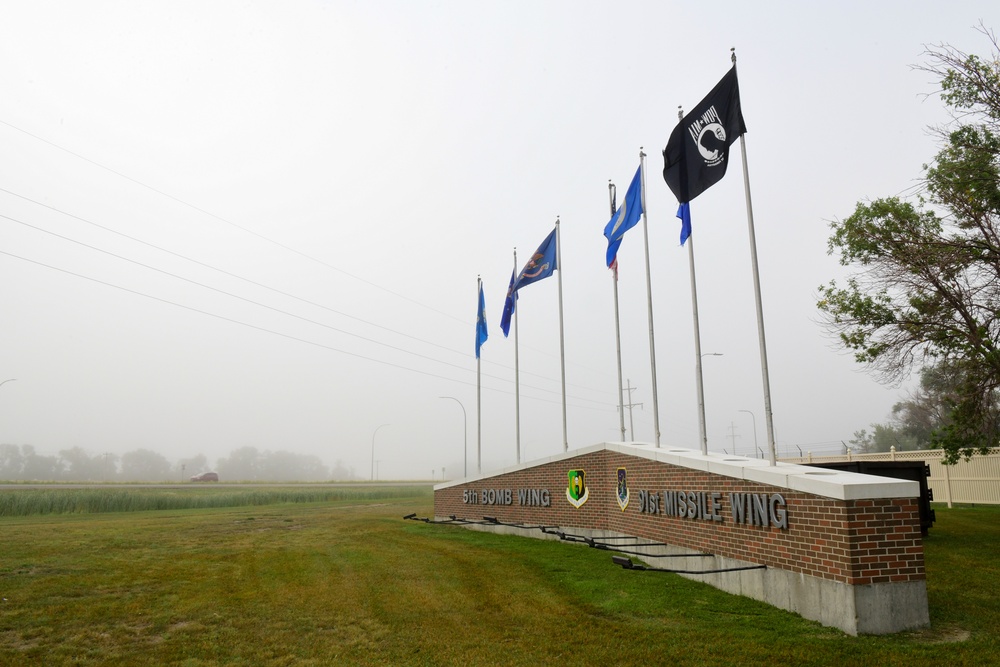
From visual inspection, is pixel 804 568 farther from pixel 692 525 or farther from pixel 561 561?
pixel 561 561


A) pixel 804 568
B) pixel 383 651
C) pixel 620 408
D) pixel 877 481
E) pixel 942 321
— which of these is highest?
pixel 942 321

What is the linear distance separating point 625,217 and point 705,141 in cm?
431

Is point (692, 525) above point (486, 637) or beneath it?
above

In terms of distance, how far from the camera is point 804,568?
370 inches

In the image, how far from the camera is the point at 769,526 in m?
10.3

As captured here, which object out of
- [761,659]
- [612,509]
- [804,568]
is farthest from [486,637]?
[612,509]

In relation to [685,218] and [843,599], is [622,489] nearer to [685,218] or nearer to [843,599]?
[685,218]

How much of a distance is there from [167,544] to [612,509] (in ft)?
38.7

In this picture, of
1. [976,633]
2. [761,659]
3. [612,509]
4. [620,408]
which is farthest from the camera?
[620,408]

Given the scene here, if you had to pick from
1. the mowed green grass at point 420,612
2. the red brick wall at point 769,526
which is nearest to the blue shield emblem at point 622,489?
the red brick wall at point 769,526

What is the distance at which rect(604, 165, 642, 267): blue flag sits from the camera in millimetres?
17266

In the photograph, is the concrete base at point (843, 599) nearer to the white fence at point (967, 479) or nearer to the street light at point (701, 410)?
the street light at point (701, 410)

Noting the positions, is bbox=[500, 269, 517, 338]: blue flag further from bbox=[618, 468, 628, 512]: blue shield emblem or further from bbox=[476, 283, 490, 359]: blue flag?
bbox=[618, 468, 628, 512]: blue shield emblem

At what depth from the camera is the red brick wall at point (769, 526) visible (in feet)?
28.2
